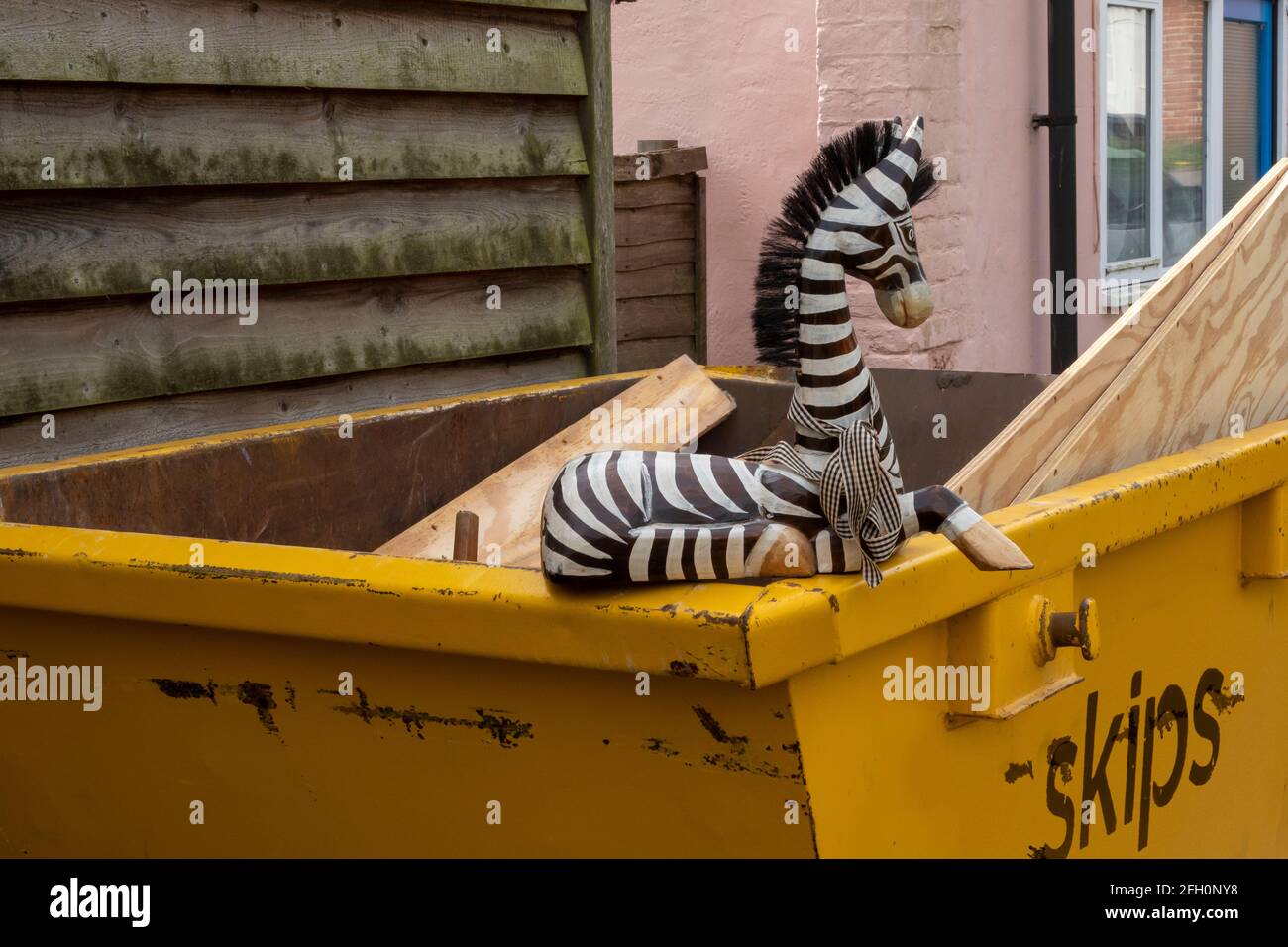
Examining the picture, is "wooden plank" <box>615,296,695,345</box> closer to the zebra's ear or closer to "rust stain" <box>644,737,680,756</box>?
the zebra's ear

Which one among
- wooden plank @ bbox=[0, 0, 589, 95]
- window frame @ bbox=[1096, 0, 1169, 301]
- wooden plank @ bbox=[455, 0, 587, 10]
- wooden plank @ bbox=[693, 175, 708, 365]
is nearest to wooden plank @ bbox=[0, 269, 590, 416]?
wooden plank @ bbox=[0, 0, 589, 95]

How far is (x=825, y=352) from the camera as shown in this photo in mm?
1751

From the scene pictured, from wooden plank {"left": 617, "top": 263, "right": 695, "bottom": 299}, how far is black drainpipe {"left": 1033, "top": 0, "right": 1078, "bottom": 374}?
176cm

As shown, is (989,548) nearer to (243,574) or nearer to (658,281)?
(243,574)

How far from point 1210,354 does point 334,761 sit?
155 centimetres

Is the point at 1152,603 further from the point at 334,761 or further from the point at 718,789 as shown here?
the point at 334,761

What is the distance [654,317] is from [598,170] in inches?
80.8

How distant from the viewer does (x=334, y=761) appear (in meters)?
1.76

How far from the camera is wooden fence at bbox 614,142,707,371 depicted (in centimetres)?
591

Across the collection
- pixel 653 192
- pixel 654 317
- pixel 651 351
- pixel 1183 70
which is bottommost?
pixel 651 351

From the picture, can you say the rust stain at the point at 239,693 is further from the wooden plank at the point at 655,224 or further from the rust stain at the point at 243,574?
the wooden plank at the point at 655,224

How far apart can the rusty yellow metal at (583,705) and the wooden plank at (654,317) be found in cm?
385

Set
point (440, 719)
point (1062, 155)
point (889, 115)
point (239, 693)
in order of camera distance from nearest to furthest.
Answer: point (440, 719) → point (239, 693) → point (889, 115) → point (1062, 155)

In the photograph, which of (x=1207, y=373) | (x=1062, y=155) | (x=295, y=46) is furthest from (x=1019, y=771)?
(x=1062, y=155)
